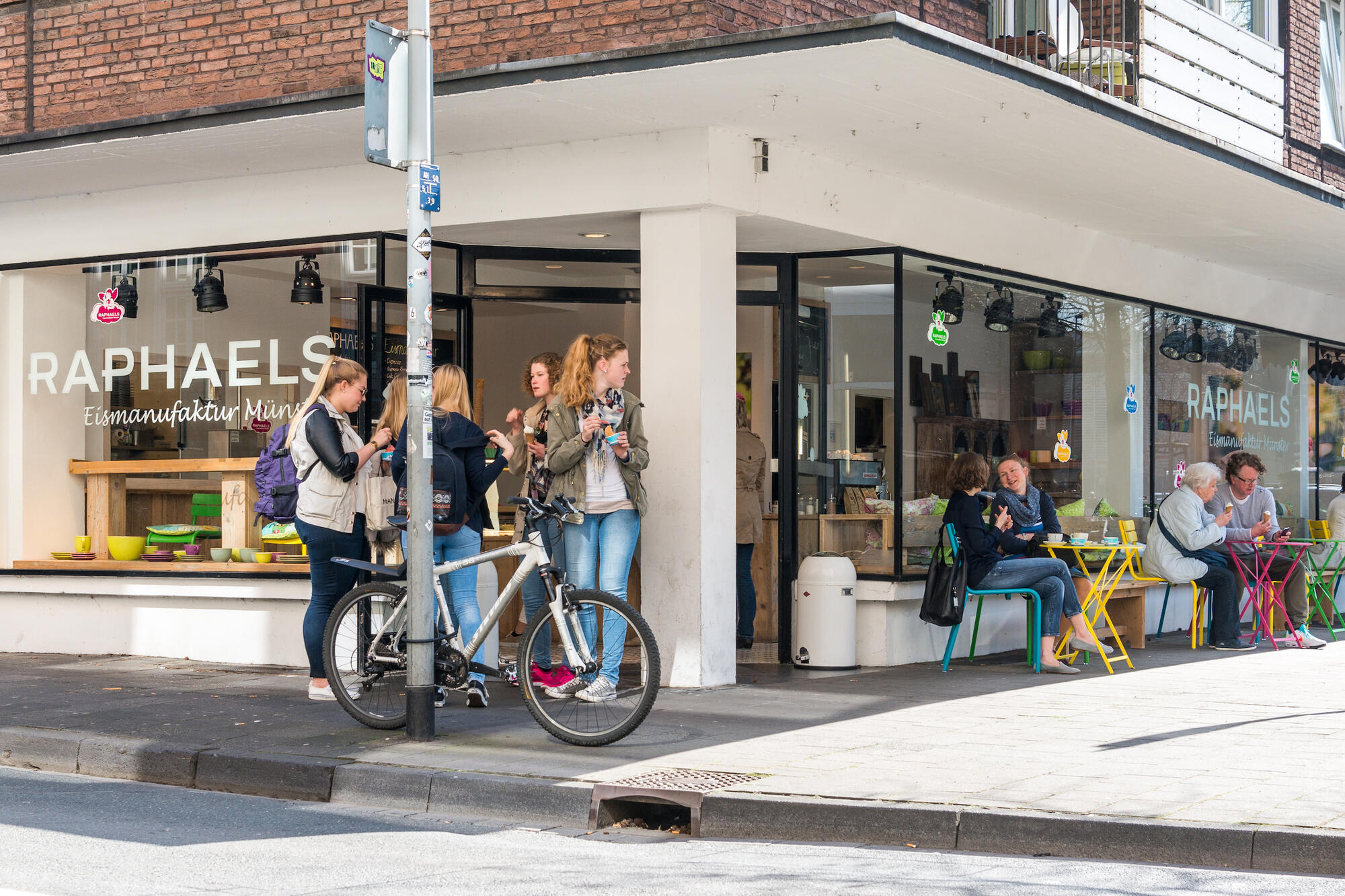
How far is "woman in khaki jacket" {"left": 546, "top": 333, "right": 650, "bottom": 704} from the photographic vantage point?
8.78 meters

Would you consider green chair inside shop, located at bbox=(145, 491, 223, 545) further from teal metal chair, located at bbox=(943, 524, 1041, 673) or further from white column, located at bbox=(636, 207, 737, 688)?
teal metal chair, located at bbox=(943, 524, 1041, 673)

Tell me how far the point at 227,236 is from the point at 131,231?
36.0 inches

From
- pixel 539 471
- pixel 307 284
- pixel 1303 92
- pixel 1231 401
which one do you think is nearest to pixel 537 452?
pixel 539 471

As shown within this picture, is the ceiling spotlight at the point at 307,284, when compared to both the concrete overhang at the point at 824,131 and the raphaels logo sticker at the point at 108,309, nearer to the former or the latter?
the concrete overhang at the point at 824,131

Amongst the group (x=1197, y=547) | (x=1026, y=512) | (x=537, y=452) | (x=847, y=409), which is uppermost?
(x=847, y=409)

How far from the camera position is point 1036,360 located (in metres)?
12.6

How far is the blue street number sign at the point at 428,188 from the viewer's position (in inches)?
297

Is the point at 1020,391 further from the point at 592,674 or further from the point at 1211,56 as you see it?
the point at 592,674

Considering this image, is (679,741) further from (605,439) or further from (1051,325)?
(1051,325)

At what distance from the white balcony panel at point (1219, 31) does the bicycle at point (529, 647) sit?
19.2 feet

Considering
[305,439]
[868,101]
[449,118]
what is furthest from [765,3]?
[305,439]

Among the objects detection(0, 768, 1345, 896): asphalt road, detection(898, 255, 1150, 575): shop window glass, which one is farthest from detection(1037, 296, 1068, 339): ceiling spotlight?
detection(0, 768, 1345, 896): asphalt road

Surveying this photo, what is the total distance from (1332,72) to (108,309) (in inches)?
477

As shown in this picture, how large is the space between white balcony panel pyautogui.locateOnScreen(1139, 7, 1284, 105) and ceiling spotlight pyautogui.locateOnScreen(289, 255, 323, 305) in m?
5.89
